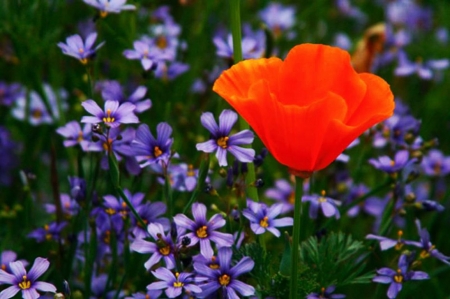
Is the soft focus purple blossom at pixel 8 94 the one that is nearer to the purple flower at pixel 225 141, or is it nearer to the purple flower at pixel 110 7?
the purple flower at pixel 110 7

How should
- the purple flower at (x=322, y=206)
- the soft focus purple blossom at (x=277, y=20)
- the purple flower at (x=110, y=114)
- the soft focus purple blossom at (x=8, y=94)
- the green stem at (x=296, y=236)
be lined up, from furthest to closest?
the soft focus purple blossom at (x=277, y=20)
the soft focus purple blossom at (x=8, y=94)
the purple flower at (x=322, y=206)
the purple flower at (x=110, y=114)
the green stem at (x=296, y=236)

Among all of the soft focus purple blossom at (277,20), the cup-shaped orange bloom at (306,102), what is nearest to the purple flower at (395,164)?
the cup-shaped orange bloom at (306,102)

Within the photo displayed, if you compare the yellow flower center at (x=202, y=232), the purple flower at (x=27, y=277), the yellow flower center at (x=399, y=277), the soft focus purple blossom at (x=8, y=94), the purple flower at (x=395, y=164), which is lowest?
the soft focus purple blossom at (x=8, y=94)

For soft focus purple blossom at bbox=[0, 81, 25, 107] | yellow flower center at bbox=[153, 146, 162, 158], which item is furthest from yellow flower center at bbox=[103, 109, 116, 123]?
soft focus purple blossom at bbox=[0, 81, 25, 107]

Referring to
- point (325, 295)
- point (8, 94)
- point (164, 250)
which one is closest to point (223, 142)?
point (164, 250)

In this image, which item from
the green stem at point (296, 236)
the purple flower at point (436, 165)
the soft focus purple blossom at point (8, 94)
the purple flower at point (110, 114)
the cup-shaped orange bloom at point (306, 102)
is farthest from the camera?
the soft focus purple blossom at point (8, 94)

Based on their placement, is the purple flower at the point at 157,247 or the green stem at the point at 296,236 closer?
the green stem at the point at 296,236

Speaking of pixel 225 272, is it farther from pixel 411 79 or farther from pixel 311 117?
pixel 411 79

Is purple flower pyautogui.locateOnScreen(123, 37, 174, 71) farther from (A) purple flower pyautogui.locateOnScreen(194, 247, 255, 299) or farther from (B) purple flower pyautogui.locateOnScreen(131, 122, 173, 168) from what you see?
(A) purple flower pyautogui.locateOnScreen(194, 247, 255, 299)
